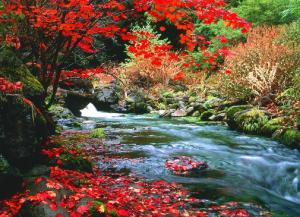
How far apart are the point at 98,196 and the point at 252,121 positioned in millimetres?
7012

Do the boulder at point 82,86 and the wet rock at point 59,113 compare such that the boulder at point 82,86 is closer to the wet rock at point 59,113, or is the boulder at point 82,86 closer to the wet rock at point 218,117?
the wet rock at point 59,113

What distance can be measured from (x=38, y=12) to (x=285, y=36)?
35.0 feet

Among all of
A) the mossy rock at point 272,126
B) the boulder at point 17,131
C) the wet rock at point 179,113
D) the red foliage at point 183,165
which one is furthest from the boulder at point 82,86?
the boulder at point 17,131

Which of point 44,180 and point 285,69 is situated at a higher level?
point 285,69

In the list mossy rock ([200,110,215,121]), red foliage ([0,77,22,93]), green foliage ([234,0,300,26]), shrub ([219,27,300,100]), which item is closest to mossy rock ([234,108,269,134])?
shrub ([219,27,300,100])

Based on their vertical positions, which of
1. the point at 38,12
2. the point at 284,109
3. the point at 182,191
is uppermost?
the point at 38,12

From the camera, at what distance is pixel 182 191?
18.4 ft

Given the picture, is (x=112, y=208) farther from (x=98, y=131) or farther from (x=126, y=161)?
(x=98, y=131)

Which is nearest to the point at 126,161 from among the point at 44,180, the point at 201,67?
the point at 44,180

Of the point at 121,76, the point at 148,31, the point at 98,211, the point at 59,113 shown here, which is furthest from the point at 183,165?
the point at 148,31

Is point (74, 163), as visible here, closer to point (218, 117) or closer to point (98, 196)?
point (98, 196)

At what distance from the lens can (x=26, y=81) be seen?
5.49 meters

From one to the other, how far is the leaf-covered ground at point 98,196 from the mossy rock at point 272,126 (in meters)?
5.00

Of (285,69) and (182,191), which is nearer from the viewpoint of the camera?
(182,191)
